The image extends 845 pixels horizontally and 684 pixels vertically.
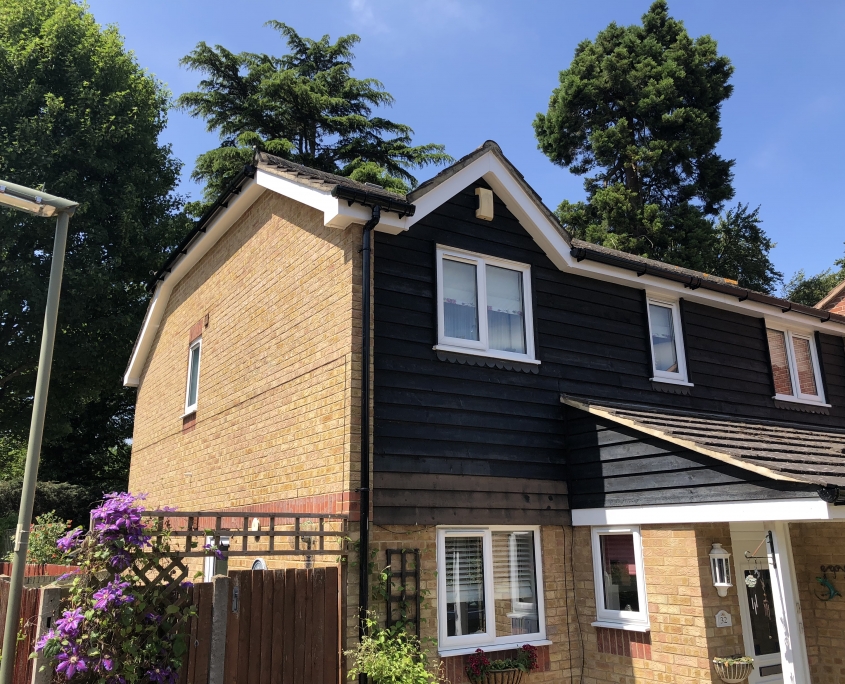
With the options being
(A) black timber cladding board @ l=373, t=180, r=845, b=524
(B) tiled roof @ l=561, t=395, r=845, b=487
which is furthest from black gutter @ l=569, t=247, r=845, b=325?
(B) tiled roof @ l=561, t=395, r=845, b=487

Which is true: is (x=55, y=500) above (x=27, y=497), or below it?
above

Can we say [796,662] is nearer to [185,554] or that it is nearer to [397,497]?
[397,497]

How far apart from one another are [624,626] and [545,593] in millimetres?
1041

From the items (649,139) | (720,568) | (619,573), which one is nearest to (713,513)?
(720,568)

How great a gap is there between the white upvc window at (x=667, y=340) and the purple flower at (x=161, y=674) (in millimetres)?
8473

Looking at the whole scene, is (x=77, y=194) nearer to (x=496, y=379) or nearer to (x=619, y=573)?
(x=496, y=379)

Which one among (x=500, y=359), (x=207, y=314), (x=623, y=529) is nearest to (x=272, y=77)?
(x=207, y=314)

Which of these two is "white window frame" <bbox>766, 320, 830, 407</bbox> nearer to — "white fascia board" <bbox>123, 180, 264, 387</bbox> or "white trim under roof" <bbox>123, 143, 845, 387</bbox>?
"white trim under roof" <bbox>123, 143, 845, 387</bbox>

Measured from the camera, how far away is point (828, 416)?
562 inches

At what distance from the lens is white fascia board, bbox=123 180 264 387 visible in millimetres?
11453

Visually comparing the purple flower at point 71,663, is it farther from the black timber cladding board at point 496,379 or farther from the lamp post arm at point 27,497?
the black timber cladding board at point 496,379

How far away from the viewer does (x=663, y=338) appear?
11.9 meters

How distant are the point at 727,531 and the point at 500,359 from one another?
11.5 feet

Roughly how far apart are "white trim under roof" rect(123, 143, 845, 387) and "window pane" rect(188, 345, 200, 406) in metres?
1.89
